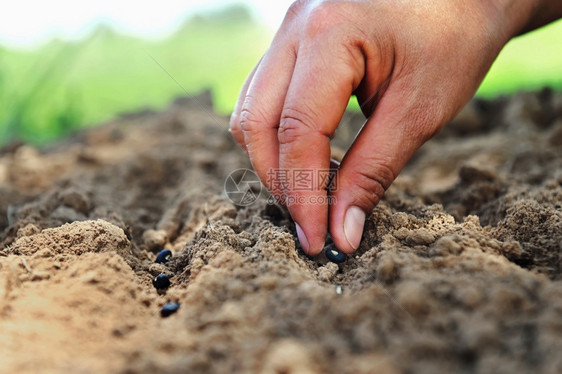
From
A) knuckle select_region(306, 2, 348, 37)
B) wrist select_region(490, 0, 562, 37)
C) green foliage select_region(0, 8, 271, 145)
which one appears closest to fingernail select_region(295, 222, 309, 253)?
knuckle select_region(306, 2, 348, 37)

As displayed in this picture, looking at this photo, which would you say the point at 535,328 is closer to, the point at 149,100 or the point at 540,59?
the point at 540,59

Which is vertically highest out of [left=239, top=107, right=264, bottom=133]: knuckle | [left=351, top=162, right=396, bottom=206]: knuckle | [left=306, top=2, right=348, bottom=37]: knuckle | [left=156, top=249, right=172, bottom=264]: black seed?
[left=306, top=2, right=348, bottom=37]: knuckle

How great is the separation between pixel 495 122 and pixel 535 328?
9.47 feet

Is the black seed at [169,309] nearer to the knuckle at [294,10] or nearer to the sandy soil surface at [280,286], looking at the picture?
the sandy soil surface at [280,286]

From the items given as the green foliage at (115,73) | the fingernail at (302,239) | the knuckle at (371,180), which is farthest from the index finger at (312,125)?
the green foliage at (115,73)

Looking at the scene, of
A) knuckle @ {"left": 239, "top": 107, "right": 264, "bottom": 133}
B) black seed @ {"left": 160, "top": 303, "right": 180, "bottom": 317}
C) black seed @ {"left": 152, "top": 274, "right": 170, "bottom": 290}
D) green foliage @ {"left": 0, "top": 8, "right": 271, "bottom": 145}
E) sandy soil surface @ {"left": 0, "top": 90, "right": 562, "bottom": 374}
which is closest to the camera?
sandy soil surface @ {"left": 0, "top": 90, "right": 562, "bottom": 374}

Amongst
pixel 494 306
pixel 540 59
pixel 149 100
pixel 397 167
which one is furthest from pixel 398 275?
pixel 149 100

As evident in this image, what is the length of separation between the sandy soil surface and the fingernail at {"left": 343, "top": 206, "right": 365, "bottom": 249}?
56mm

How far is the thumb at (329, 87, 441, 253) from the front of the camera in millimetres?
1564

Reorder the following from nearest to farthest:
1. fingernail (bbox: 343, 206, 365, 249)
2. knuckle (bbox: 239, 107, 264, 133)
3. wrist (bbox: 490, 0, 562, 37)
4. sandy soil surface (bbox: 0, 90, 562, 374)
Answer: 1. sandy soil surface (bbox: 0, 90, 562, 374)
2. fingernail (bbox: 343, 206, 365, 249)
3. knuckle (bbox: 239, 107, 264, 133)
4. wrist (bbox: 490, 0, 562, 37)

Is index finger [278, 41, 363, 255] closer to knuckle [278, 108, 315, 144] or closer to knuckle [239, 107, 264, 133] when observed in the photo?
knuckle [278, 108, 315, 144]

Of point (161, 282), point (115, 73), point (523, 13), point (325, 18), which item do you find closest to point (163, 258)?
point (161, 282)

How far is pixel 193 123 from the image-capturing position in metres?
3.65

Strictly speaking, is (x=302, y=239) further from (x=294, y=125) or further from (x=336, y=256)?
(x=294, y=125)
